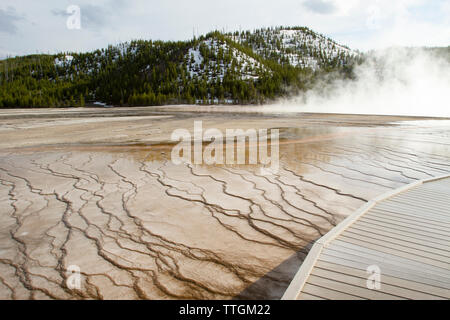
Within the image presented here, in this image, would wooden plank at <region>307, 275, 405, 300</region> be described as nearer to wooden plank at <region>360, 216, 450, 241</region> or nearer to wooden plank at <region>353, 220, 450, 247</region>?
wooden plank at <region>353, 220, 450, 247</region>

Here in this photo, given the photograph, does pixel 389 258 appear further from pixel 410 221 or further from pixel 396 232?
pixel 410 221

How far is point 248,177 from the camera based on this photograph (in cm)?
656

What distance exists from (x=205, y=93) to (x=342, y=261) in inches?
2888

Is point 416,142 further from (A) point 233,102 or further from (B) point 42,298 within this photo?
(A) point 233,102

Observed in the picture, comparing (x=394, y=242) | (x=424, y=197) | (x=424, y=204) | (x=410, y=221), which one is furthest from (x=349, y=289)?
(x=424, y=197)

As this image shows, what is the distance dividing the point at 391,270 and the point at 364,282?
0.36 metres

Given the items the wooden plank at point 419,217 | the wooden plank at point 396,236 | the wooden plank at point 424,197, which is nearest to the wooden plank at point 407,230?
the wooden plank at point 396,236

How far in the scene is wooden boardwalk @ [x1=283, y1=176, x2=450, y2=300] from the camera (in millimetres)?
2375

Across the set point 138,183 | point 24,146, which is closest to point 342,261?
point 138,183

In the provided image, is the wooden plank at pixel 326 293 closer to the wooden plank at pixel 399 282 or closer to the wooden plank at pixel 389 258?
the wooden plank at pixel 399 282

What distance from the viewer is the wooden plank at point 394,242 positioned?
298 cm

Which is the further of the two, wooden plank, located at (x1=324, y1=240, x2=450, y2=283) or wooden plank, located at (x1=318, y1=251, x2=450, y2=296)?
wooden plank, located at (x1=324, y1=240, x2=450, y2=283)

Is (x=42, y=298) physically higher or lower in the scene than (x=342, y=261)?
lower

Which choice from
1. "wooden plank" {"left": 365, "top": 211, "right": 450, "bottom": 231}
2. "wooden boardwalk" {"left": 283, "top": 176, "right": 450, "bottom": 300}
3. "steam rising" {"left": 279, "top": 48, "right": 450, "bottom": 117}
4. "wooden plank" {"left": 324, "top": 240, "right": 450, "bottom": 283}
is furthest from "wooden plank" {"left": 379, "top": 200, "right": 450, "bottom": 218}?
"steam rising" {"left": 279, "top": 48, "right": 450, "bottom": 117}
